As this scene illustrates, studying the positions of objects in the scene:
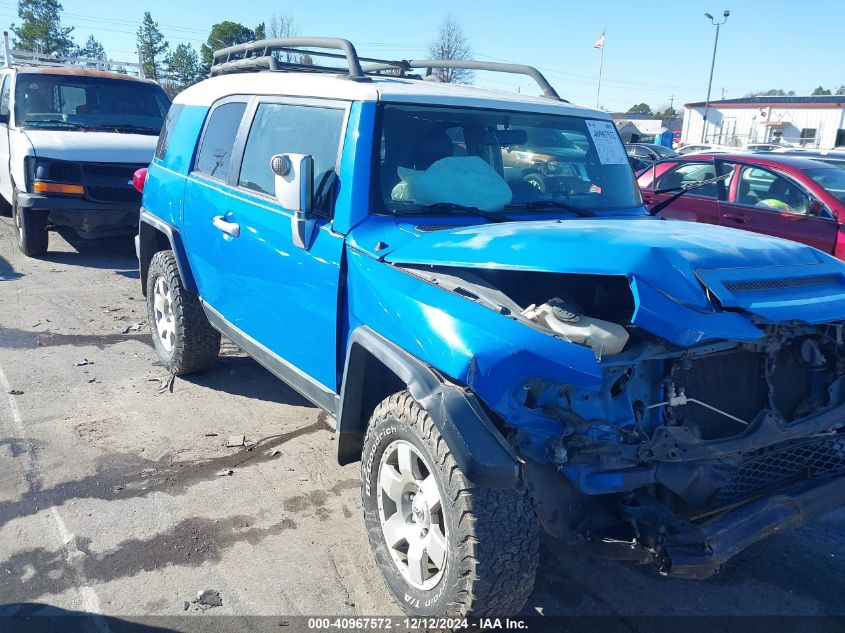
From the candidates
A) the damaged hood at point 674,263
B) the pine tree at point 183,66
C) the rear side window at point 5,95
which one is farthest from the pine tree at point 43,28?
the damaged hood at point 674,263

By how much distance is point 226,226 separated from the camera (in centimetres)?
403

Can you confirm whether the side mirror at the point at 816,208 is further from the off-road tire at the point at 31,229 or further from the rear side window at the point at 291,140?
the off-road tire at the point at 31,229

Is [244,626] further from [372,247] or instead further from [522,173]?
[522,173]

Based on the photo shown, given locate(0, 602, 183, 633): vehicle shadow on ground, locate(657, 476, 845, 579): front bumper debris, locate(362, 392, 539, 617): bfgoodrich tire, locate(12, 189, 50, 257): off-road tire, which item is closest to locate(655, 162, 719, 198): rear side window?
locate(657, 476, 845, 579): front bumper debris

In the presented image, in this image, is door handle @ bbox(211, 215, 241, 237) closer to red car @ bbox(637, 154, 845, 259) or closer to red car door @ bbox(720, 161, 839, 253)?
red car @ bbox(637, 154, 845, 259)

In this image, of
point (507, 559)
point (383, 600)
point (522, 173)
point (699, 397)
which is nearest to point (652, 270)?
point (699, 397)

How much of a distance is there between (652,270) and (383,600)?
1771 millimetres

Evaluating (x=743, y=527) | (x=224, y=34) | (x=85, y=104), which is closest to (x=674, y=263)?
(x=743, y=527)

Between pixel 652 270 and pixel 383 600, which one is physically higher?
pixel 652 270

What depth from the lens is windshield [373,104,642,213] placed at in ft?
11.0

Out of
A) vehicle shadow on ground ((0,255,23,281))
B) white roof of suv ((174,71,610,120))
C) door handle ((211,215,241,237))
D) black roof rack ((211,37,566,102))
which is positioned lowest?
vehicle shadow on ground ((0,255,23,281))

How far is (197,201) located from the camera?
4516mm

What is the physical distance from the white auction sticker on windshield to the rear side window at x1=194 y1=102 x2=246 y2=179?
6.98ft

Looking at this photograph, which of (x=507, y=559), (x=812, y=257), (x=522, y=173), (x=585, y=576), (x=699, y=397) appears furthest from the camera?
(x=522, y=173)
